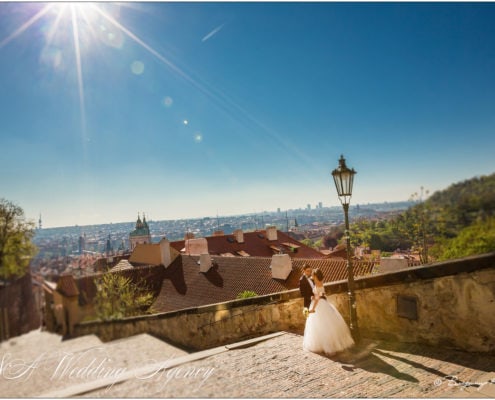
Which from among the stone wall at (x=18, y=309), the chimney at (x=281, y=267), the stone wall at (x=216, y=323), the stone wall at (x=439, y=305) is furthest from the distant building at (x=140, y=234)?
the stone wall at (x=439, y=305)

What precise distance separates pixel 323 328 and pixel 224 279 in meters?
8.29

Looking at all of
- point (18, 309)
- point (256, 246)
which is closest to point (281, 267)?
point (18, 309)

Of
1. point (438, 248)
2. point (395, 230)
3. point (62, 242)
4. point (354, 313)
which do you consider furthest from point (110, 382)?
point (438, 248)

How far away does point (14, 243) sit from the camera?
4410 mm

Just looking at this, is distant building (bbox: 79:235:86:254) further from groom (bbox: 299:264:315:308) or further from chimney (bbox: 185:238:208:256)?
chimney (bbox: 185:238:208:256)

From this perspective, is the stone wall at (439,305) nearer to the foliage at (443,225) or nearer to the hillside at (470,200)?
the hillside at (470,200)

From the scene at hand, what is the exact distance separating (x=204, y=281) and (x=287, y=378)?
9.06 meters

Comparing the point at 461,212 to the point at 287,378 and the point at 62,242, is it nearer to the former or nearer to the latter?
the point at 287,378

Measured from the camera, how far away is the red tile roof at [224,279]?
408 inches

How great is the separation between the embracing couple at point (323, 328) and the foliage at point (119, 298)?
12.3 feet

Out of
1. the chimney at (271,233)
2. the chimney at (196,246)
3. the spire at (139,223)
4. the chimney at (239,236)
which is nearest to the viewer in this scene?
the spire at (139,223)

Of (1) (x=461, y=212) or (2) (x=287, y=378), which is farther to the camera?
(1) (x=461, y=212)

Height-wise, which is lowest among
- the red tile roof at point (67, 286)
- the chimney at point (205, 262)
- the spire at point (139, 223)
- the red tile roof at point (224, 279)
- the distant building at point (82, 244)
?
the red tile roof at point (224, 279)

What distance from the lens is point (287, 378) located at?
11.3ft
